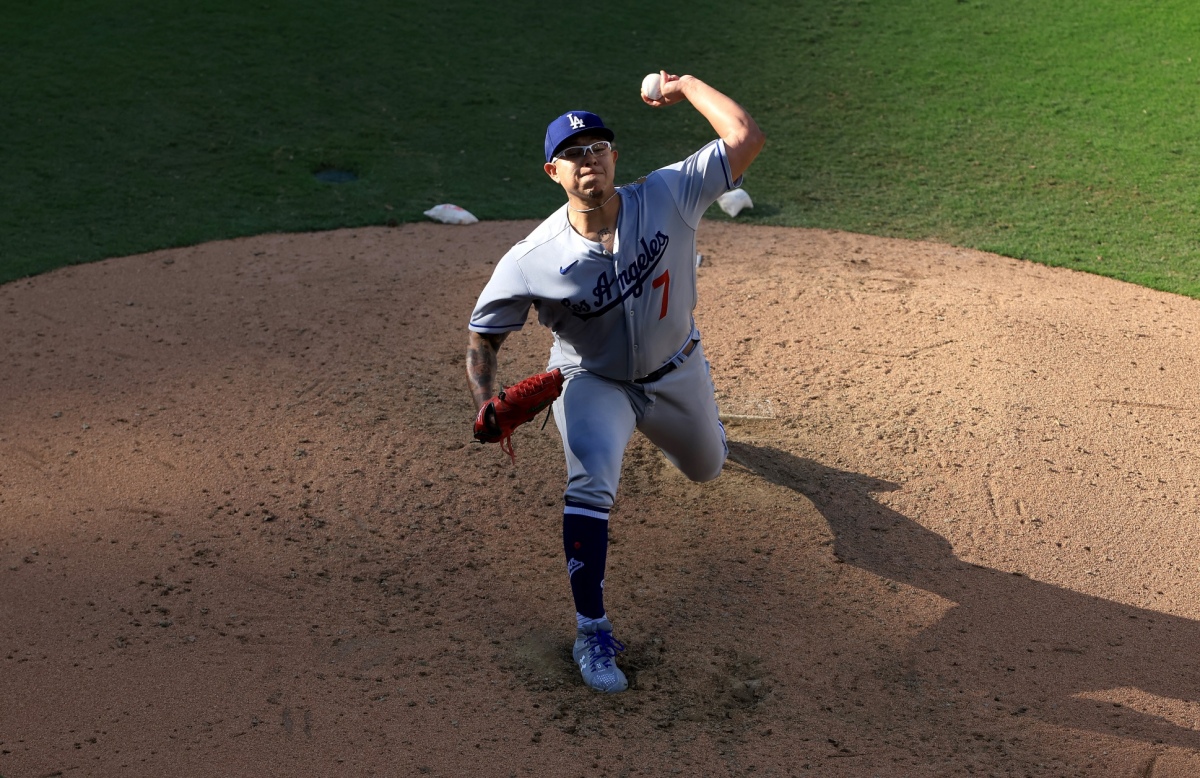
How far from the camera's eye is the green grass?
759 centimetres

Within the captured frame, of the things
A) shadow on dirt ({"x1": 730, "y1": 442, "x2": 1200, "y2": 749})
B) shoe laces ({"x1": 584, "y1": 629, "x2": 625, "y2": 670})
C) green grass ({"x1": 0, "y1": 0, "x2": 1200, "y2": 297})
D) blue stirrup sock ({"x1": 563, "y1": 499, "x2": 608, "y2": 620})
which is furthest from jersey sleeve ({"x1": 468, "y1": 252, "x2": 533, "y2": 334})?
green grass ({"x1": 0, "y1": 0, "x2": 1200, "y2": 297})

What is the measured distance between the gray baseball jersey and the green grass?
381 centimetres

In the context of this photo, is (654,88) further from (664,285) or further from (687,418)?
(687,418)

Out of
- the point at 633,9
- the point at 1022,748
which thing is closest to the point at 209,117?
the point at 633,9

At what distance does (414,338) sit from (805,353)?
2.06 metres

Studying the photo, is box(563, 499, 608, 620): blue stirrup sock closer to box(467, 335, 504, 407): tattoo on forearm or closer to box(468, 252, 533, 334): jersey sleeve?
box(467, 335, 504, 407): tattoo on forearm

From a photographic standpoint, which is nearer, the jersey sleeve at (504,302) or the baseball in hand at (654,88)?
the jersey sleeve at (504,302)

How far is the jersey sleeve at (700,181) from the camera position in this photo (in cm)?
378

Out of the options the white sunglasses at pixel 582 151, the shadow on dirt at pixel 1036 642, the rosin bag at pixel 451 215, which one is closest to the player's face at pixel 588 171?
the white sunglasses at pixel 582 151

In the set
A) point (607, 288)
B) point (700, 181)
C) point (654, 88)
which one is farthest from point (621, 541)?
point (654, 88)

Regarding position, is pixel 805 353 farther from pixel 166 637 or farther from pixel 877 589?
pixel 166 637

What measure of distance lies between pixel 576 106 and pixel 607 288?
612 centimetres

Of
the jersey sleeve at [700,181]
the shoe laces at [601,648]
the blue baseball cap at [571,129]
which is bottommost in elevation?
the shoe laces at [601,648]

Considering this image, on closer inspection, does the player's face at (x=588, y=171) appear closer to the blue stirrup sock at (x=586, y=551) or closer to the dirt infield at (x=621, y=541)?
the blue stirrup sock at (x=586, y=551)
